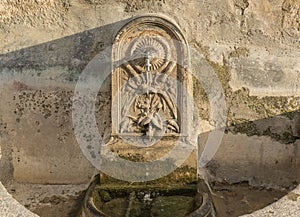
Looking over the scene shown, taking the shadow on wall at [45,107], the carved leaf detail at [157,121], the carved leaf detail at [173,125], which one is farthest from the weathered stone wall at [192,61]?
the carved leaf detail at [157,121]

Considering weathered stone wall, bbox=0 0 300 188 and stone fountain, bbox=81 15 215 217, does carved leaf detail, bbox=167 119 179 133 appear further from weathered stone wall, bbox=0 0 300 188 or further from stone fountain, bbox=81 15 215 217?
weathered stone wall, bbox=0 0 300 188

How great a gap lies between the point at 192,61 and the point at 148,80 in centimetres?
63

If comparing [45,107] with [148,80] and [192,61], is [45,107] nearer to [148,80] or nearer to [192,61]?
[148,80]

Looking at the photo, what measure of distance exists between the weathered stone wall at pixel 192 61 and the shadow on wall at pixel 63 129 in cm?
1

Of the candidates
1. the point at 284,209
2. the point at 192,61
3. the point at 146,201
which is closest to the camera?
the point at 284,209

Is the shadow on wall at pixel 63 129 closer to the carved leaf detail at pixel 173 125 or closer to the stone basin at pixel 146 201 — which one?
the carved leaf detail at pixel 173 125

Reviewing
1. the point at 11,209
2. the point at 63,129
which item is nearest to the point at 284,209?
the point at 11,209

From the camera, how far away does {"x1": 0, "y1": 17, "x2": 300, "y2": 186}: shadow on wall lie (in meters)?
4.85

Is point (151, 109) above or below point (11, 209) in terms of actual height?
above

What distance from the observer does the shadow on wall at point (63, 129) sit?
4.85 m

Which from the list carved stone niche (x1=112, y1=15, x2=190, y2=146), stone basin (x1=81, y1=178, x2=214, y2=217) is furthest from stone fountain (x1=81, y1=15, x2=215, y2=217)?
stone basin (x1=81, y1=178, x2=214, y2=217)

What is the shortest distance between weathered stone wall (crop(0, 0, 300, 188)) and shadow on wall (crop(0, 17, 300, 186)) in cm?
1

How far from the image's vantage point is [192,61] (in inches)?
191

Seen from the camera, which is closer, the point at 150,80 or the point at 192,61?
the point at 150,80
